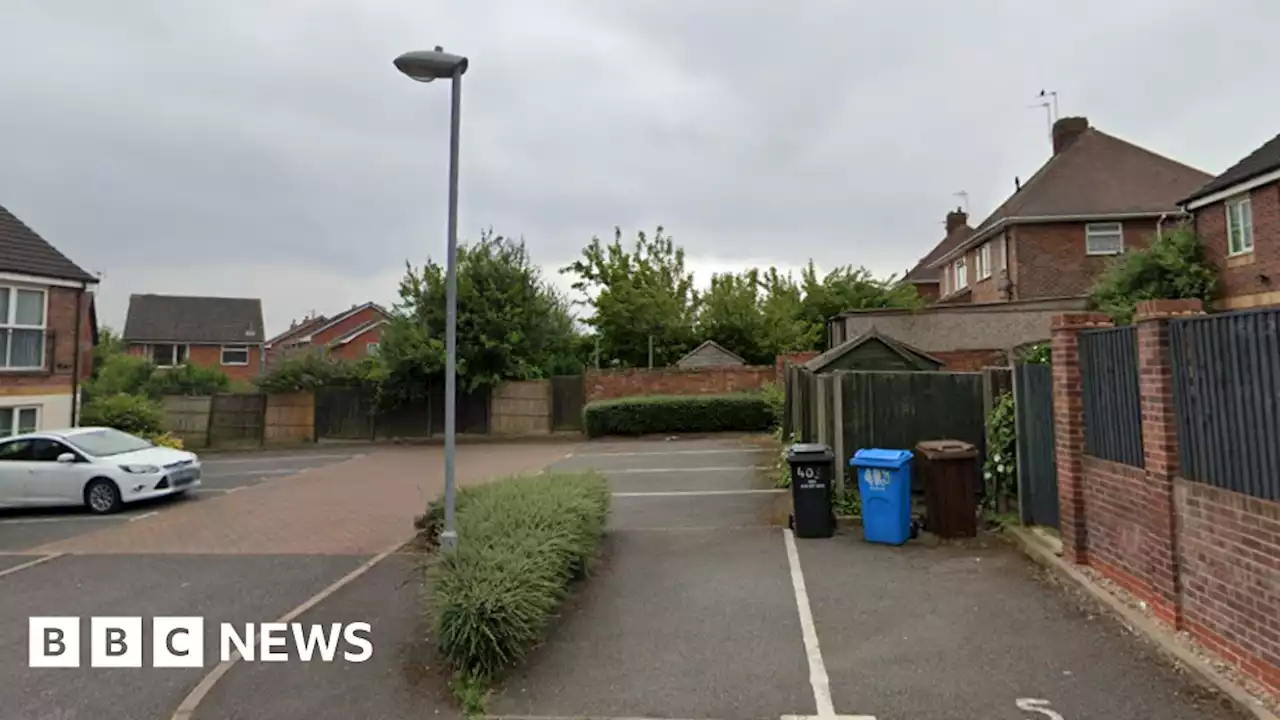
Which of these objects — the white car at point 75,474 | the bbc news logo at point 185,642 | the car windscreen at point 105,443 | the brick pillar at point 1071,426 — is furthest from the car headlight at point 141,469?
the brick pillar at point 1071,426

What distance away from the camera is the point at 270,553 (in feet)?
28.3

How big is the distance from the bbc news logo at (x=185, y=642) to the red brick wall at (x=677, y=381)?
17.7 metres

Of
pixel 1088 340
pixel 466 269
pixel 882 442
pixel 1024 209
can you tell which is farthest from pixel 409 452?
pixel 1024 209

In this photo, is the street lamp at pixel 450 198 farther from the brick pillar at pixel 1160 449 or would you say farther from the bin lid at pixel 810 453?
the brick pillar at pixel 1160 449

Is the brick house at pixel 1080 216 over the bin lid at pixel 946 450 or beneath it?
over

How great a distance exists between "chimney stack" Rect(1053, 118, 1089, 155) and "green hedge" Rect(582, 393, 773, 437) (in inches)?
573

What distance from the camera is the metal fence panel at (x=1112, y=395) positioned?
17.8 feet

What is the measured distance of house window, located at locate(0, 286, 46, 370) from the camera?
53.2ft

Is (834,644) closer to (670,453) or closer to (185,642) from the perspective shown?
(185,642)

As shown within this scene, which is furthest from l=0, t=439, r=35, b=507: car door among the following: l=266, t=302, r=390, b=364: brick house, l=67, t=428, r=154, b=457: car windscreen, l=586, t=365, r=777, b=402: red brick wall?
l=266, t=302, r=390, b=364: brick house

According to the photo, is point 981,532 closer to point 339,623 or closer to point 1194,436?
point 1194,436

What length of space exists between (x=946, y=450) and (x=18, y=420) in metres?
19.5

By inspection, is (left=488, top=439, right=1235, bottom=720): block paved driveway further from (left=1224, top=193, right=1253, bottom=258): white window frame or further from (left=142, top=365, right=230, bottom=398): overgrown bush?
(left=142, top=365, right=230, bottom=398): overgrown bush

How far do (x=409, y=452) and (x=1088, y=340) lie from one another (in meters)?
18.2
